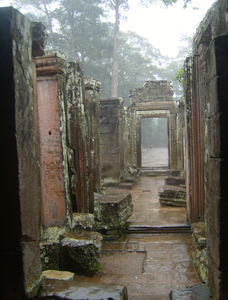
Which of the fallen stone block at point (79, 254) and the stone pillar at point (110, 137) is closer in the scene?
the fallen stone block at point (79, 254)

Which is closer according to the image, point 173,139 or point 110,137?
point 110,137

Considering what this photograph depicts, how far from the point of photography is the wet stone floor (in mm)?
3080

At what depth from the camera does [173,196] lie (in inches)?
251

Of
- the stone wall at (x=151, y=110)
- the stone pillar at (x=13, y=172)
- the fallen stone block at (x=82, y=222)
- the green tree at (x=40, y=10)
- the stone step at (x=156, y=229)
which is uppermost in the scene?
the green tree at (x=40, y=10)

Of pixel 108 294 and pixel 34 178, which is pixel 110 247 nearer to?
pixel 108 294

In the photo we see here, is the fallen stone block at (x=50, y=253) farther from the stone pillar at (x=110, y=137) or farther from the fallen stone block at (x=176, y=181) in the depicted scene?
the stone pillar at (x=110, y=137)

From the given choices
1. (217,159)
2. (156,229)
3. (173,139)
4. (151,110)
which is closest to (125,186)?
(173,139)

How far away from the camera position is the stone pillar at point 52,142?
368 cm

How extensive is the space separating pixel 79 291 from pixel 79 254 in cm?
114

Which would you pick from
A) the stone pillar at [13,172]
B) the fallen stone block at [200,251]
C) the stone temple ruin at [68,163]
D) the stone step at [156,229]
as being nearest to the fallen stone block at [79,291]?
the stone temple ruin at [68,163]

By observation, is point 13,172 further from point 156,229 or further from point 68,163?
point 156,229

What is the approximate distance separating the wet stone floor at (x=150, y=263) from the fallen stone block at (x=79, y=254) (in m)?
0.11

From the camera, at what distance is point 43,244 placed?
10.6ft

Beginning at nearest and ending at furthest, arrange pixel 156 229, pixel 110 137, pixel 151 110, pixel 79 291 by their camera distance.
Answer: pixel 79 291 < pixel 156 229 < pixel 110 137 < pixel 151 110
